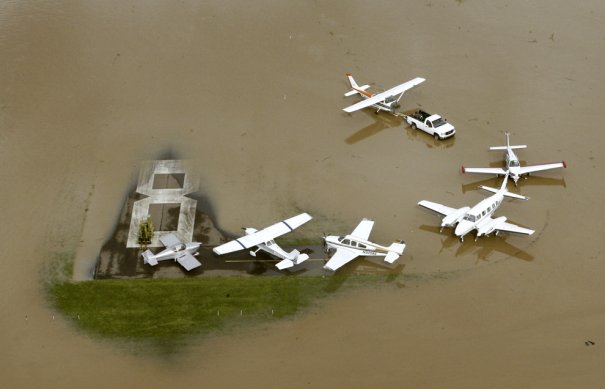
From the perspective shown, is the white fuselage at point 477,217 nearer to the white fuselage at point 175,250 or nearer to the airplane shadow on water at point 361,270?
the airplane shadow on water at point 361,270

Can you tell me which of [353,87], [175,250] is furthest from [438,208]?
[175,250]

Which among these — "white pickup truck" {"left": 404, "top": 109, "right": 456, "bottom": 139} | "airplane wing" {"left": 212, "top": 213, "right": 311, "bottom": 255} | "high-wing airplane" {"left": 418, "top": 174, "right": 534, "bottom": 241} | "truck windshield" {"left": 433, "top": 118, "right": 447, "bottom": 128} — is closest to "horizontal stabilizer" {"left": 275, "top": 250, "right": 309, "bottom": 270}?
"airplane wing" {"left": 212, "top": 213, "right": 311, "bottom": 255}

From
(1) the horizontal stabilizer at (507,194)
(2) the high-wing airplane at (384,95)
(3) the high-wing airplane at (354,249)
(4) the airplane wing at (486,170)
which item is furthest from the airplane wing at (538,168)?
(2) the high-wing airplane at (384,95)

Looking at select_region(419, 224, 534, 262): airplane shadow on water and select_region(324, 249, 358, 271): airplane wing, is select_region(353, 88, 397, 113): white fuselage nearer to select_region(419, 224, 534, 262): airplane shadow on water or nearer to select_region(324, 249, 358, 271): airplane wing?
select_region(419, 224, 534, 262): airplane shadow on water

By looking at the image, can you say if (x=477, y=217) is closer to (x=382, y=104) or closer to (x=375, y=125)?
(x=375, y=125)

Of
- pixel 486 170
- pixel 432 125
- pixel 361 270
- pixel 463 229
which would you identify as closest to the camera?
pixel 361 270
